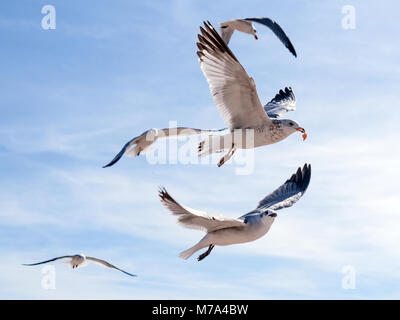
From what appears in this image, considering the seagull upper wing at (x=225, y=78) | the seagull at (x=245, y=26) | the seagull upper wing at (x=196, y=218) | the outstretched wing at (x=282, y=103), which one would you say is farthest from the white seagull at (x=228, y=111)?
the outstretched wing at (x=282, y=103)

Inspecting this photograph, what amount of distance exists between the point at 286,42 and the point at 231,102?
1661mm

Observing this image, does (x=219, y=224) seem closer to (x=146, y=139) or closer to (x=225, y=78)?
(x=146, y=139)

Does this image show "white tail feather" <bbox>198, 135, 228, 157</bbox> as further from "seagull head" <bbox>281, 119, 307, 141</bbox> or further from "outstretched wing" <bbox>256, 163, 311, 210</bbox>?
"outstretched wing" <bbox>256, 163, 311, 210</bbox>

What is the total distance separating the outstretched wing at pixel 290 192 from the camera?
1059cm

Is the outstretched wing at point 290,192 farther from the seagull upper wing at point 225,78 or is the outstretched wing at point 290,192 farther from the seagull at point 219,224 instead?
the seagull upper wing at point 225,78

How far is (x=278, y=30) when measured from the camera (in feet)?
34.9

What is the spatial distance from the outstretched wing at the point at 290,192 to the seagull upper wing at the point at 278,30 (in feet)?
8.57

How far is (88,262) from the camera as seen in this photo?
15055 mm

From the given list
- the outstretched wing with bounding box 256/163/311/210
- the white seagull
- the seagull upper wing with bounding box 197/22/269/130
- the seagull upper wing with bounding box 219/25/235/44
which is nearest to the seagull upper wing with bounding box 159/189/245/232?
the white seagull

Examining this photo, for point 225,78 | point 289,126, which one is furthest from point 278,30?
point 225,78

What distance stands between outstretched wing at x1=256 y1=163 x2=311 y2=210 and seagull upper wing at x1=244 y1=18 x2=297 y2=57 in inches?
103

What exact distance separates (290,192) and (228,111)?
2.63 metres

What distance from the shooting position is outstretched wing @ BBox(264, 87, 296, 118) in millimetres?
13179

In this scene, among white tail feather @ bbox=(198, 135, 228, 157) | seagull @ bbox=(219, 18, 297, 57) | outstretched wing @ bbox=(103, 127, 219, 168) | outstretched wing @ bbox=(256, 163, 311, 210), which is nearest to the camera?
outstretched wing @ bbox=(103, 127, 219, 168)
